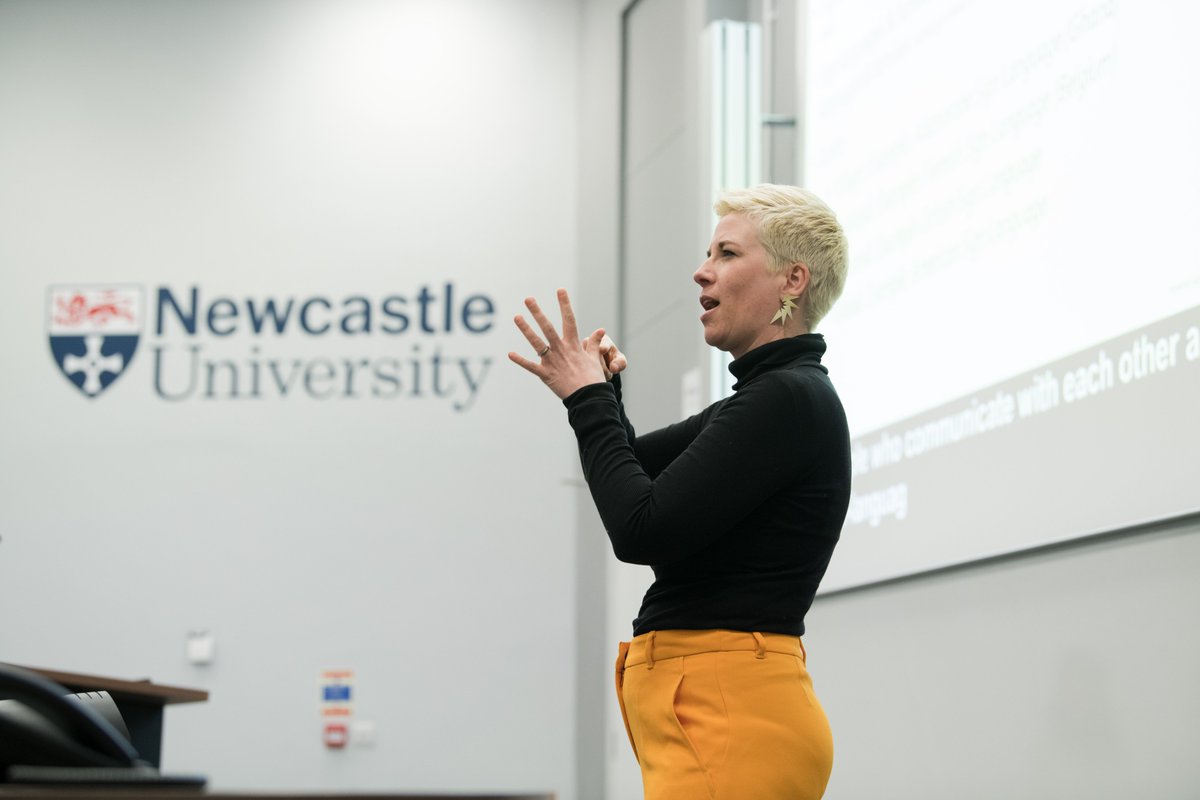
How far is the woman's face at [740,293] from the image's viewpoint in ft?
5.41

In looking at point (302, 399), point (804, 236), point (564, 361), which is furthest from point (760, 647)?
point (302, 399)

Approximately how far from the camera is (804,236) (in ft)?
5.49

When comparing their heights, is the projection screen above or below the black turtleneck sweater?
above

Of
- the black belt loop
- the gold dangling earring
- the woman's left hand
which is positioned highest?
the gold dangling earring

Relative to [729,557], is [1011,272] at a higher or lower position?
higher

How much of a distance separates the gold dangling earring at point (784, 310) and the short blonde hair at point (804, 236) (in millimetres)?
26

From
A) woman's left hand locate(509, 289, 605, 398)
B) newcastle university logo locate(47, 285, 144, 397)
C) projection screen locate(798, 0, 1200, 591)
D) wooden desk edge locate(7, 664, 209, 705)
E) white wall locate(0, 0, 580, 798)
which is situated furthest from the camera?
newcastle university logo locate(47, 285, 144, 397)

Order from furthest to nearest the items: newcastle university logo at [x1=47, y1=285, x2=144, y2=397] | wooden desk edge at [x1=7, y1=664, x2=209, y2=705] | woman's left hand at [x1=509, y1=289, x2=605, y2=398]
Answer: newcastle university logo at [x1=47, y1=285, x2=144, y2=397] → wooden desk edge at [x1=7, y1=664, x2=209, y2=705] → woman's left hand at [x1=509, y1=289, x2=605, y2=398]

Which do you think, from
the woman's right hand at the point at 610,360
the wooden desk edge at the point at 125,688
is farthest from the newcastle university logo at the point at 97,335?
the woman's right hand at the point at 610,360

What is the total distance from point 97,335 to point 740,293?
471 cm

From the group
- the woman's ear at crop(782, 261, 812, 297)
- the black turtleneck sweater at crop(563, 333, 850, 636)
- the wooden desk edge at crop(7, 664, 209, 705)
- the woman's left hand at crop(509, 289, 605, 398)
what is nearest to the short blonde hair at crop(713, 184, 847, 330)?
the woman's ear at crop(782, 261, 812, 297)

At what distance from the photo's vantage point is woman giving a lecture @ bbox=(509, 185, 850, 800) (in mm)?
1419

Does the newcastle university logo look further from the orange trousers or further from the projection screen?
the orange trousers

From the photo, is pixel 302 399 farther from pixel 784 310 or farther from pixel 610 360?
pixel 784 310
